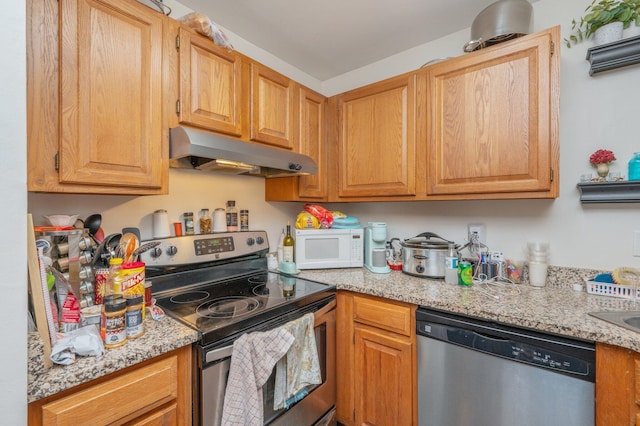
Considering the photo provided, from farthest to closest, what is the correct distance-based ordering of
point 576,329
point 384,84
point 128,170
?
point 384,84 → point 128,170 → point 576,329

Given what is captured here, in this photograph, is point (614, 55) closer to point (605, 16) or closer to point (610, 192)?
point (605, 16)

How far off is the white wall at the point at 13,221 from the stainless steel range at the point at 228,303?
0.45 metres

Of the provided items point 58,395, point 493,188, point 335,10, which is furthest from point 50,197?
point 493,188

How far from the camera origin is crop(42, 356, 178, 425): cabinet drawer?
73 cm

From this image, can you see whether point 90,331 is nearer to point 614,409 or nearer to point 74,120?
point 74,120

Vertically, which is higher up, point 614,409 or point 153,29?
point 153,29

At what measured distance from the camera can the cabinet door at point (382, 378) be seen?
4.50 ft

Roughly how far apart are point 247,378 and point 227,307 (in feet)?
1.08

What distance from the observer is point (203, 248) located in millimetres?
1573

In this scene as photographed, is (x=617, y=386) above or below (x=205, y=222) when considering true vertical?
below

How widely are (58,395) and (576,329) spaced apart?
1.62 metres

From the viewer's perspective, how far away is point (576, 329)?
3.20ft

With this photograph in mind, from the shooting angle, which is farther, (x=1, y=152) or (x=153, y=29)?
(x=153, y=29)

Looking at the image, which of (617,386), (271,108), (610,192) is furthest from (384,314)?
(271,108)
